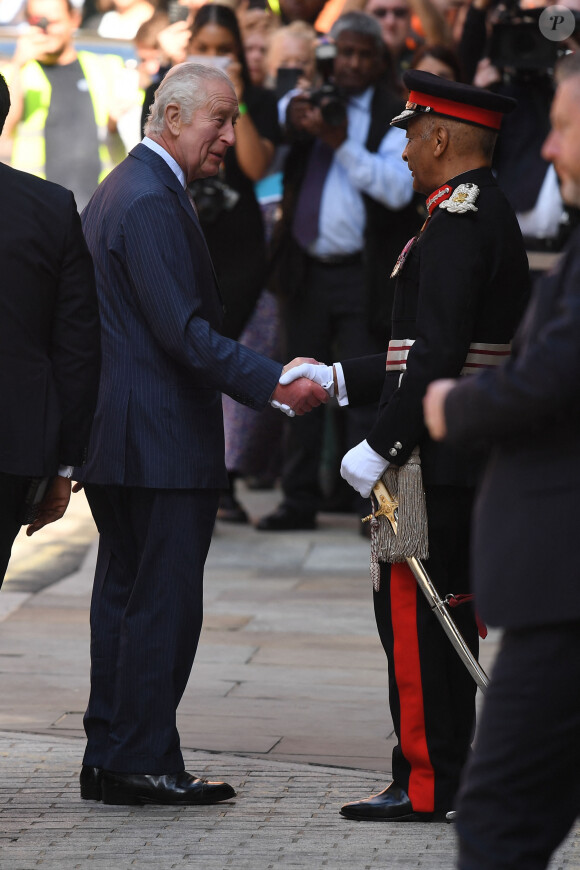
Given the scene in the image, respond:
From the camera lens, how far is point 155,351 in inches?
156

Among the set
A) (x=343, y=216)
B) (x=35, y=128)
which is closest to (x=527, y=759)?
(x=343, y=216)

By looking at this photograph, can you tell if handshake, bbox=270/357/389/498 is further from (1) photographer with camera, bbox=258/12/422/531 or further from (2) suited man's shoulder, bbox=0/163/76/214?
(1) photographer with camera, bbox=258/12/422/531

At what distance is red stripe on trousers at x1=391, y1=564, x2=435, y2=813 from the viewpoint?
382cm

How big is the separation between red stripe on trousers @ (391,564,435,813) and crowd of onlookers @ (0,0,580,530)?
12.4 feet

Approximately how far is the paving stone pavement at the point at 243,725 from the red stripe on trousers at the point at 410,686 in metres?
0.11

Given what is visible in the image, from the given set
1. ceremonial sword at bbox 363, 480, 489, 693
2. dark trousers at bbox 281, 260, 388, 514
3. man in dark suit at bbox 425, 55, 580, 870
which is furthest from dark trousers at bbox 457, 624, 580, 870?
dark trousers at bbox 281, 260, 388, 514

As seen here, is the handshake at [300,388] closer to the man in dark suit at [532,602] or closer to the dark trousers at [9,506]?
the dark trousers at [9,506]

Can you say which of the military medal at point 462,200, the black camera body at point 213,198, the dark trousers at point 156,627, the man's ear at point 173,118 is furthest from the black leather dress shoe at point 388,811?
the black camera body at point 213,198

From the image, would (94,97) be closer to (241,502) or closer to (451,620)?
(241,502)

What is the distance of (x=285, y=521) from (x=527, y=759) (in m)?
5.52

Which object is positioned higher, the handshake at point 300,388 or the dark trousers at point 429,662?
the handshake at point 300,388

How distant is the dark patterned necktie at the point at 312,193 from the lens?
7656 millimetres

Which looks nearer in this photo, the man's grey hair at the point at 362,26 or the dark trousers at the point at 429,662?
the dark trousers at the point at 429,662

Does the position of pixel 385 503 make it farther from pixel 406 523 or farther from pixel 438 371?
pixel 438 371
